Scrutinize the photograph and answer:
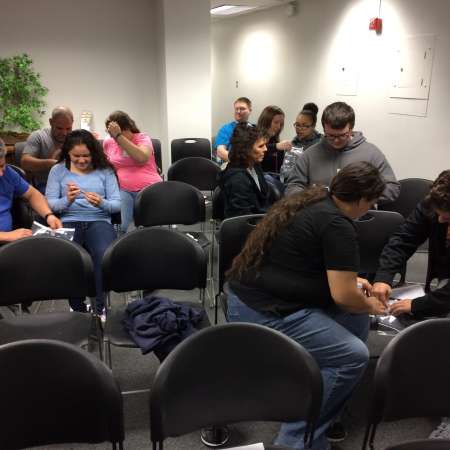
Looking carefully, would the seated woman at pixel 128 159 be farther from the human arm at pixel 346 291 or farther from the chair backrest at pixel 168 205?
the human arm at pixel 346 291

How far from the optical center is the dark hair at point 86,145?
2.93 m

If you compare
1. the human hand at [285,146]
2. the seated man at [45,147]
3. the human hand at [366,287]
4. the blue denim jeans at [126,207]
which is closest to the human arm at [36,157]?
the seated man at [45,147]

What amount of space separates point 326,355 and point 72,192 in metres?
1.90

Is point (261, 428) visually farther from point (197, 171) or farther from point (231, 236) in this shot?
point (197, 171)

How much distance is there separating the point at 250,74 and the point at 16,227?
19.9 feet

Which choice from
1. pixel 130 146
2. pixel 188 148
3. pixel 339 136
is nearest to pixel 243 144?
pixel 339 136

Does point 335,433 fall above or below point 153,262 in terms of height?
below

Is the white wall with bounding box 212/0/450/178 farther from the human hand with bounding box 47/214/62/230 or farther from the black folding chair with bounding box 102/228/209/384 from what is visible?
the human hand with bounding box 47/214/62/230

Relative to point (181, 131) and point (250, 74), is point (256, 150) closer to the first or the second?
point (181, 131)

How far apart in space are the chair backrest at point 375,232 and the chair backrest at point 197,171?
197 centimetres

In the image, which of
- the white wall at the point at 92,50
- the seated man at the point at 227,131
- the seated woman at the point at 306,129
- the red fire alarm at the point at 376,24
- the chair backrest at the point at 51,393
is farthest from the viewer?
the white wall at the point at 92,50

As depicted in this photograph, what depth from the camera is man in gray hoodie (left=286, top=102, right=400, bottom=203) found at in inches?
108

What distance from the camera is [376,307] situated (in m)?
1.84

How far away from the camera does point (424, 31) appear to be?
13.9ft
